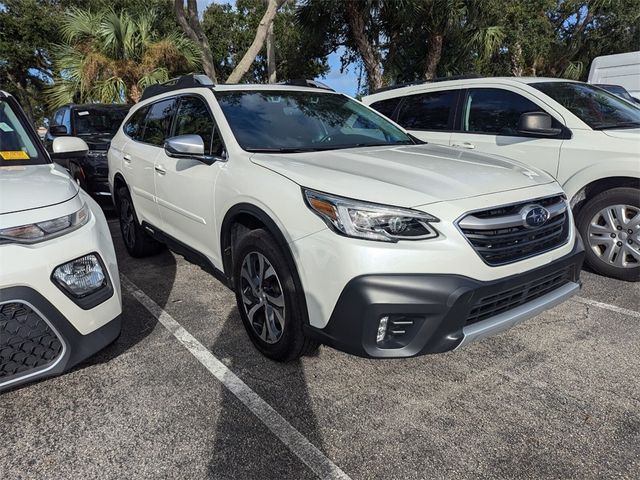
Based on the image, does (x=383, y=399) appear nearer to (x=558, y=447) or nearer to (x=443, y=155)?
(x=558, y=447)

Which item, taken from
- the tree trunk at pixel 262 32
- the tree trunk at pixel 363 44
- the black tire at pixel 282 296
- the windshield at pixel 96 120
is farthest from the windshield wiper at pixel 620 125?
the tree trunk at pixel 363 44

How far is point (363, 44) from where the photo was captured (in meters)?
12.2

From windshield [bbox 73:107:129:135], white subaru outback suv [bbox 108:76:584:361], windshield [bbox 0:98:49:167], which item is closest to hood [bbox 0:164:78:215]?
windshield [bbox 0:98:49:167]

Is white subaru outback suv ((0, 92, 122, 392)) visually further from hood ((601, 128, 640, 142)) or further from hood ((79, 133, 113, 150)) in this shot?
hood ((79, 133, 113, 150))

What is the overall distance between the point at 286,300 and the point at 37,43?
1997cm

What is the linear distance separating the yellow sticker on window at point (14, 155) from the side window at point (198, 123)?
3.64ft

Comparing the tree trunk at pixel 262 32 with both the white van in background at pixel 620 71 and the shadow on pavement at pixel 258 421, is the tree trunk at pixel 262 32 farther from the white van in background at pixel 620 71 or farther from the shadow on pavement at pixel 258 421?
the shadow on pavement at pixel 258 421

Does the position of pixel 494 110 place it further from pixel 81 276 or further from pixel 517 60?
pixel 517 60

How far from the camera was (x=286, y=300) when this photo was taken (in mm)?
2408

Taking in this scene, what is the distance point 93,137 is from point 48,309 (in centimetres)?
585

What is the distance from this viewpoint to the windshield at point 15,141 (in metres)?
2.87

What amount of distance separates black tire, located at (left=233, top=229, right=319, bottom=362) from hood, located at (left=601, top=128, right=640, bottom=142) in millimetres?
3145

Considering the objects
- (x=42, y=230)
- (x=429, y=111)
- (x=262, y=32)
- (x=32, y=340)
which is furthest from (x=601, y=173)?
(x=262, y=32)

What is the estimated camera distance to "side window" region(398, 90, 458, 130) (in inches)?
196
